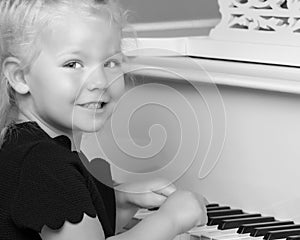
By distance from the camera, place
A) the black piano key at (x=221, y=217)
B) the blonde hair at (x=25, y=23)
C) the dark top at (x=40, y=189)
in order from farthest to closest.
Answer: the black piano key at (x=221, y=217)
the blonde hair at (x=25, y=23)
the dark top at (x=40, y=189)

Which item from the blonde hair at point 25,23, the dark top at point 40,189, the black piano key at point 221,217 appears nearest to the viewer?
the dark top at point 40,189

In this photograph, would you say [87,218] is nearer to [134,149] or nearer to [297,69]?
[134,149]

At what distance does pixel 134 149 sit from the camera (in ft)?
4.78

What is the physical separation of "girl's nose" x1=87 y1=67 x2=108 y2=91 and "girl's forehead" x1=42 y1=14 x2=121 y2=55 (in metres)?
0.03

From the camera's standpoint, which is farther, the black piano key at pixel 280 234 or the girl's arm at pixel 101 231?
the black piano key at pixel 280 234

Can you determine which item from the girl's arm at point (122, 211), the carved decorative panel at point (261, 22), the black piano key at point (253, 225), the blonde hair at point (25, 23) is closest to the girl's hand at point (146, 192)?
the girl's arm at point (122, 211)

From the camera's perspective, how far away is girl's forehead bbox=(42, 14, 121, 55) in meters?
1.37

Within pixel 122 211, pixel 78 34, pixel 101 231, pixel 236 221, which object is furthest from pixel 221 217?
pixel 78 34

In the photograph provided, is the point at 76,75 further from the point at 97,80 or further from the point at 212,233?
the point at 212,233

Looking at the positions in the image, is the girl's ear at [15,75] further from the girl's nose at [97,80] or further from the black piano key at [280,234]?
the black piano key at [280,234]

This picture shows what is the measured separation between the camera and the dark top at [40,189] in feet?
4.20

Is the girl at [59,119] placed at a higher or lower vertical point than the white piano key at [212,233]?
higher

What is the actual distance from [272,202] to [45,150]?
0.41 meters

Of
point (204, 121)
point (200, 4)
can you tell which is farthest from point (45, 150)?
point (200, 4)
